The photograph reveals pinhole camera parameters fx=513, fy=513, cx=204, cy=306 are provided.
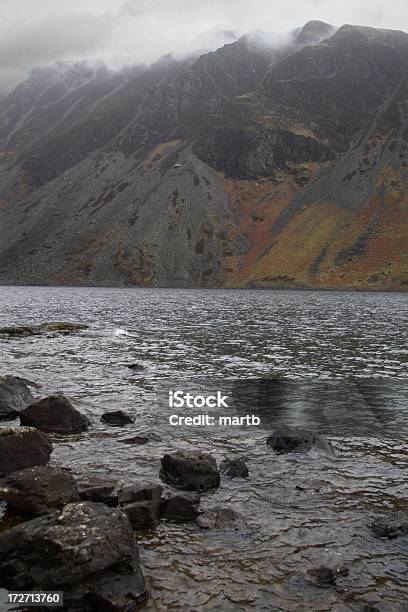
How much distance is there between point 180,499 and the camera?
538 inches

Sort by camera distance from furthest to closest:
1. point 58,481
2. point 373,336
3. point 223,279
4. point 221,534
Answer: point 223,279, point 373,336, point 58,481, point 221,534

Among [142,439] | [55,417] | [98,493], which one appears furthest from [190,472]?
[55,417]

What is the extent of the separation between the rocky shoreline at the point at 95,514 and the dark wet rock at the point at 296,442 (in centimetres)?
4

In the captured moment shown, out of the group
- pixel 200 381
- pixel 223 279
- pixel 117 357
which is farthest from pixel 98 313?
pixel 223 279

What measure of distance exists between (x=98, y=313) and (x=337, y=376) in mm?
54621

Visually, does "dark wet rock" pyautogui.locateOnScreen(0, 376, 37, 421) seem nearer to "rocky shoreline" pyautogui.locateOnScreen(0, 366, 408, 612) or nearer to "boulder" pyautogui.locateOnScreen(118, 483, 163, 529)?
"rocky shoreline" pyautogui.locateOnScreen(0, 366, 408, 612)

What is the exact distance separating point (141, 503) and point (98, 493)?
1.45m

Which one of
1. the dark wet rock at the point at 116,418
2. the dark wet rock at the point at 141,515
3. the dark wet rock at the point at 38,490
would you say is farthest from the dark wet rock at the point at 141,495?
the dark wet rock at the point at 116,418

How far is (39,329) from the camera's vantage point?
56.8 m

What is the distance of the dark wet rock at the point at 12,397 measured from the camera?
904 inches

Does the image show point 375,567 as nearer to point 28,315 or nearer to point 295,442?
point 295,442

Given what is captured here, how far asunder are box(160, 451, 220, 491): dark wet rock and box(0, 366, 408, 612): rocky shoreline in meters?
0.03

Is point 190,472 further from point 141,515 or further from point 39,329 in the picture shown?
point 39,329

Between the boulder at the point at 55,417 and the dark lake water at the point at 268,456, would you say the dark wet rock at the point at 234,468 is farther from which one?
the boulder at the point at 55,417
